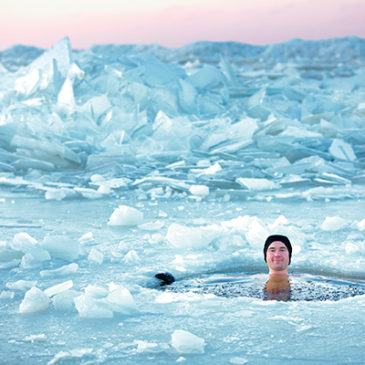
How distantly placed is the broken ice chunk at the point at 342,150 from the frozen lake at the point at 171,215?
2 cm

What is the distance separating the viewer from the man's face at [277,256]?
3150 millimetres

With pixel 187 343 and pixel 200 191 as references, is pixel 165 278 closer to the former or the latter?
pixel 187 343

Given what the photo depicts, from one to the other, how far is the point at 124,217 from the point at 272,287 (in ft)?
4.65

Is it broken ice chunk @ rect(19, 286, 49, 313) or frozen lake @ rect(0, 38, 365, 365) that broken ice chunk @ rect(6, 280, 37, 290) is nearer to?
frozen lake @ rect(0, 38, 365, 365)

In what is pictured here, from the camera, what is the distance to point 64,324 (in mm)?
2359

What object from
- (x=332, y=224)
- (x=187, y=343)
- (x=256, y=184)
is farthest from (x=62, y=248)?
(x=256, y=184)

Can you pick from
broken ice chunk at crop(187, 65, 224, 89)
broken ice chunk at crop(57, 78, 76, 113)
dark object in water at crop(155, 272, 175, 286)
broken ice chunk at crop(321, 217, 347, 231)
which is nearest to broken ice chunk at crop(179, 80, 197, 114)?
broken ice chunk at crop(187, 65, 224, 89)

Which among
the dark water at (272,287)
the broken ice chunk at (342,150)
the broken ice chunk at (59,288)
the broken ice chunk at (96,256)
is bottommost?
the dark water at (272,287)

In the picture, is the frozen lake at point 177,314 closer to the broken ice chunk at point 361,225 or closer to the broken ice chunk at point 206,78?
the broken ice chunk at point 361,225

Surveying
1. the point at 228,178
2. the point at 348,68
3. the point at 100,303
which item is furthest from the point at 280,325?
the point at 348,68

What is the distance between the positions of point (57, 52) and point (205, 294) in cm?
730

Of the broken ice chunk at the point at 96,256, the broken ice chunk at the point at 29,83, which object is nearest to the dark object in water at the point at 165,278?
the broken ice chunk at the point at 96,256

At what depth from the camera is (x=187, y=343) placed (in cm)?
211

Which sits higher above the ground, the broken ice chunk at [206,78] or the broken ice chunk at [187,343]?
the broken ice chunk at [206,78]
